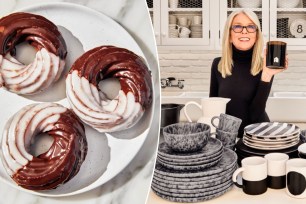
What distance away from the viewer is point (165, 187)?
100cm

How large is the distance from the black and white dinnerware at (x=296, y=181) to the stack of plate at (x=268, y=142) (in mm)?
148

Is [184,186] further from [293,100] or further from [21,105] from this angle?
[293,100]

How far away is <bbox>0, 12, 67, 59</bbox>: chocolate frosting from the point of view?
1.36 ft

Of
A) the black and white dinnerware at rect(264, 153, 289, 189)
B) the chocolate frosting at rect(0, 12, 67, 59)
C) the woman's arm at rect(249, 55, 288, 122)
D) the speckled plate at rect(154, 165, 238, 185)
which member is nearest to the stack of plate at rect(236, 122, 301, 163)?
the black and white dinnerware at rect(264, 153, 289, 189)

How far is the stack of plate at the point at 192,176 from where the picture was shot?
98 centimetres

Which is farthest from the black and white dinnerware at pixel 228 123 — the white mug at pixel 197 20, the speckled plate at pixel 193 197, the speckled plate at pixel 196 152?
the white mug at pixel 197 20

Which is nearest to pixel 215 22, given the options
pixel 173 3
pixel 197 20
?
pixel 197 20

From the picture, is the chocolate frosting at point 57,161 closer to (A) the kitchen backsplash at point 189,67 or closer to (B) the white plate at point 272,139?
(B) the white plate at point 272,139

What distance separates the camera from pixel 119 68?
0.42 m

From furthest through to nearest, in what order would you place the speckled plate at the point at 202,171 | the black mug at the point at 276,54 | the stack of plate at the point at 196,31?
the stack of plate at the point at 196,31, the black mug at the point at 276,54, the speckled plate at the point at 202,171

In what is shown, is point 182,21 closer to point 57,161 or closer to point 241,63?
point 241,63

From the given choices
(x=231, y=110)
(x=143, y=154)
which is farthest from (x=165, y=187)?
(x=231, y=110)

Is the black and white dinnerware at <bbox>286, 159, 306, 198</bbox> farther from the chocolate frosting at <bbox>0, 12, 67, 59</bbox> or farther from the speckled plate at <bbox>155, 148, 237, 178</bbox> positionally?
the chocolate frosting at <bbox>0, 12, 67, 59</bbox>

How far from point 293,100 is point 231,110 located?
850mm
